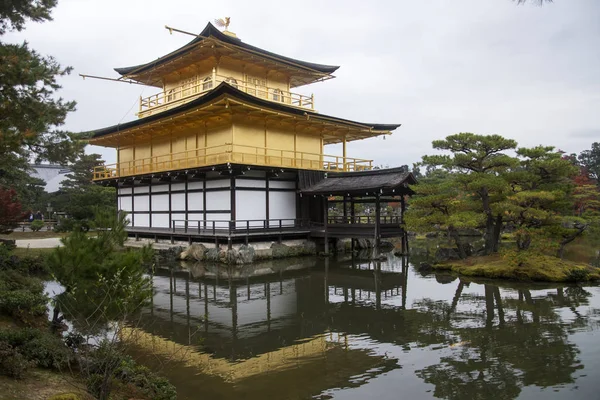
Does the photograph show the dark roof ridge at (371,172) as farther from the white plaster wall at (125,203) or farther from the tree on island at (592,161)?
the tree on island at (592,161)

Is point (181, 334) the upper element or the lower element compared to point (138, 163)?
lower

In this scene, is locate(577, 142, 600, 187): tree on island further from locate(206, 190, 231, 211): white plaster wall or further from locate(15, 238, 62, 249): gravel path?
locate(15, 238, 62, 249): gravel path

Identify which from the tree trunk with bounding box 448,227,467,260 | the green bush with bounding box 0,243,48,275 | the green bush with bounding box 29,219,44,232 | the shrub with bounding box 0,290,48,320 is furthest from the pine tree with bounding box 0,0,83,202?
the green bush with bounding box 29,219,44,232

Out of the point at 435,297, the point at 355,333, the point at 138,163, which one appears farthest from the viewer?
the point at 138,163

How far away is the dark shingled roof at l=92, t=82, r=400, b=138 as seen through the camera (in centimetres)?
1988

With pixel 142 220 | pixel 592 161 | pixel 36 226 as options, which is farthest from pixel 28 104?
pixel 592 161

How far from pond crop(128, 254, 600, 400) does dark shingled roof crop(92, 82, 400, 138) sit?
8.98 m

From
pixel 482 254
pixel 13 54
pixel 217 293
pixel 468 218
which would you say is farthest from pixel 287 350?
pixel 482 254

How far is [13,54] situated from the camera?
6.96 m

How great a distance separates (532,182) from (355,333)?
34.8ft

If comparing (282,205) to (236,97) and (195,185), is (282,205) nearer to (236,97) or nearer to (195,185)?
(195,185)

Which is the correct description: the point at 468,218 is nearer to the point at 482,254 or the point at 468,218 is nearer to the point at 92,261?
the point at 482,254

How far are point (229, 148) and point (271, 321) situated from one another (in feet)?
43.2

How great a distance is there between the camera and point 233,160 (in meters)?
20.9
